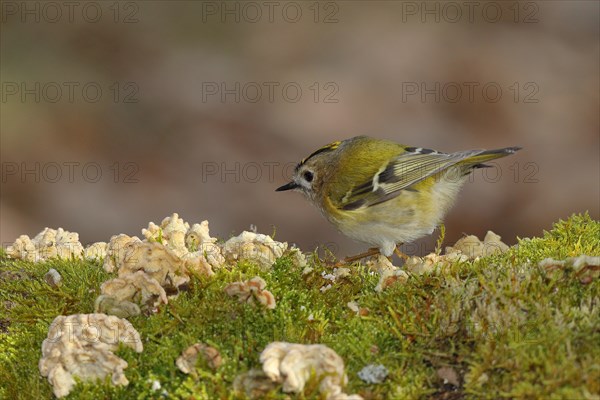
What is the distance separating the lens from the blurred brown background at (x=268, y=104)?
7926mm

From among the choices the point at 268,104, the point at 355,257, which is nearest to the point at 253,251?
the point at 355,257

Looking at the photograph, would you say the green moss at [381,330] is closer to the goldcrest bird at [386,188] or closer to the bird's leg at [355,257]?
the bird's leg at [355,257]

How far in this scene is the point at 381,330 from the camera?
2670mm

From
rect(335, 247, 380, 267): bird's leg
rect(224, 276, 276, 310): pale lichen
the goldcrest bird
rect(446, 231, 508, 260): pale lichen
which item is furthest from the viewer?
the goldcrest bird

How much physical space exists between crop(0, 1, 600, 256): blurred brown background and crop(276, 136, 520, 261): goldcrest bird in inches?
101

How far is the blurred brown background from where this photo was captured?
7926 millimetres

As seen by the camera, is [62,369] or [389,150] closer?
[62,369]

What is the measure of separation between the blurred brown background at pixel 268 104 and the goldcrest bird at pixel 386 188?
2.57 meters

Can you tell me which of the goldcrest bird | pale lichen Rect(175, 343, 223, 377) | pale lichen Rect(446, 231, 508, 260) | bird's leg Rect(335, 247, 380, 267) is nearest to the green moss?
pale lichen Rect(175, 343, 223, 377)

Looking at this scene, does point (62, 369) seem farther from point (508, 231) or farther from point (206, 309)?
point (508, 231)

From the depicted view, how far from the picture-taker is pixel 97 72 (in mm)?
8539

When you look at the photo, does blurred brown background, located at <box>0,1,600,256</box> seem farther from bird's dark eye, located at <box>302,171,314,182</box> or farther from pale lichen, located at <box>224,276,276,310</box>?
pale lichen, located at <box>224,276,276,310</box>

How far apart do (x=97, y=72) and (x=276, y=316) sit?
655 cm

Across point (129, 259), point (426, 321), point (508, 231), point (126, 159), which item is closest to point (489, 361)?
point (426, 321)
